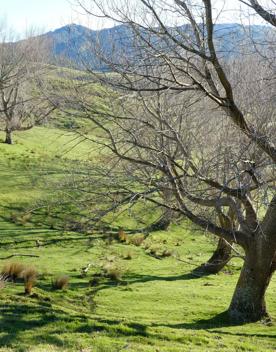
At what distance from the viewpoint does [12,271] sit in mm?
12867

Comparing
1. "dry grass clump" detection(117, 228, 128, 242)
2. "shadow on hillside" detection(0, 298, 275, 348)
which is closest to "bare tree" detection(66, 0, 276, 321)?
"shadow on hillside" detection(0, 298, 275, 348)

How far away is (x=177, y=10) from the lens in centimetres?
794

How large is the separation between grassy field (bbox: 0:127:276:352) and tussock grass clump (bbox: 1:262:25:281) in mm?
634

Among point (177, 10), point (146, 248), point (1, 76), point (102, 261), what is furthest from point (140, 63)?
point (1, 76)

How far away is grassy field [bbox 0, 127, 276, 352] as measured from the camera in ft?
26.4

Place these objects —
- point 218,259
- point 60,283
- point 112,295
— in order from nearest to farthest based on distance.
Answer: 1. point 60,283
2. point 112,295
3. point 218,259

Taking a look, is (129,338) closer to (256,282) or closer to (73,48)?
(256,282)

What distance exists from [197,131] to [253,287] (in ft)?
19.0

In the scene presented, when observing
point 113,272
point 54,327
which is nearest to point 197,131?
point 113,272

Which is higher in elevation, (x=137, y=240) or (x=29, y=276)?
(x=29, y=276)

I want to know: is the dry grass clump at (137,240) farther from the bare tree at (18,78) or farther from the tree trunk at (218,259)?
the bare tree at (18,78)

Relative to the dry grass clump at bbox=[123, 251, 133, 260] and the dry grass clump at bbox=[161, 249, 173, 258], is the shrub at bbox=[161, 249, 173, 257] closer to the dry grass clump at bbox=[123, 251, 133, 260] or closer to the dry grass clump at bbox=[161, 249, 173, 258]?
the dry grass clump at bbox=[161, 249, 173, 258]

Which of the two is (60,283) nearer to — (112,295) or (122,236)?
(112,295)

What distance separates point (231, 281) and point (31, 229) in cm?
817
